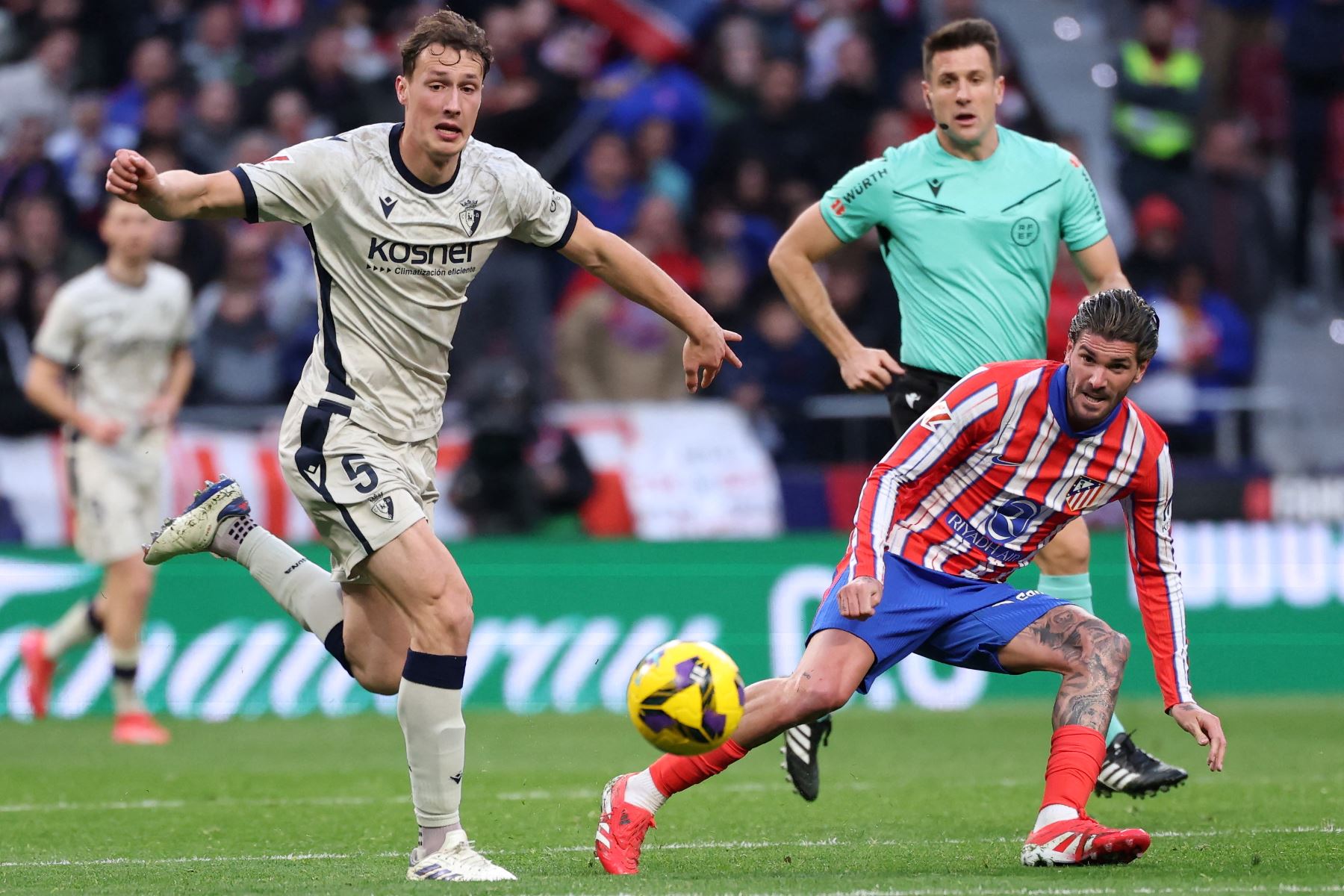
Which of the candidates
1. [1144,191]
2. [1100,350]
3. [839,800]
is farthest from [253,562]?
[1144,191]

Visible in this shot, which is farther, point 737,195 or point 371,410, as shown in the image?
point 737,195

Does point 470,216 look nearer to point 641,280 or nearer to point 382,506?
point 641,280

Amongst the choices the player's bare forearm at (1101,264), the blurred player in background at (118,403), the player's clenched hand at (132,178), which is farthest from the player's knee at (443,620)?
the blurred player in background at (118,403)

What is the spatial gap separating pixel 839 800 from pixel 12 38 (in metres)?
11.3

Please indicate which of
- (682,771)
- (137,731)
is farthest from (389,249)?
(137,731)

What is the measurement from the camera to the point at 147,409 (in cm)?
1087

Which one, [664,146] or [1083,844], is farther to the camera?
[664,146]

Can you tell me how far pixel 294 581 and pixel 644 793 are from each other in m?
1.73

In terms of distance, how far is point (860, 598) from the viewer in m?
5.63

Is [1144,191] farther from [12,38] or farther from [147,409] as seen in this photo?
[12,38]

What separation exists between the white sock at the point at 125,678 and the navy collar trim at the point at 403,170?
5.47 m

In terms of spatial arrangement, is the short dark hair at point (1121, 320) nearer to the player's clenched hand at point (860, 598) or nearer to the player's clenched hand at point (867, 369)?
the player's clenched hand at point (860, 598)

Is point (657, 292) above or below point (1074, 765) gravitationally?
above

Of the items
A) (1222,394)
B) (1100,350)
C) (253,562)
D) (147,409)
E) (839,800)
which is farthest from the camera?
(1222,394)
